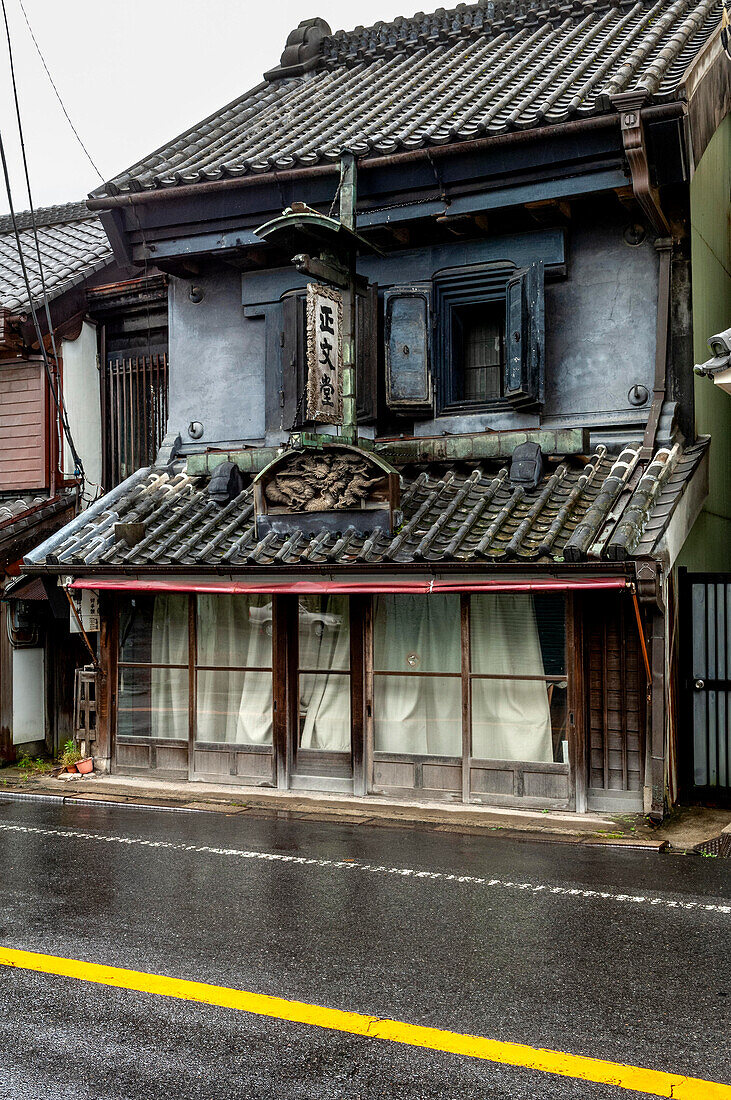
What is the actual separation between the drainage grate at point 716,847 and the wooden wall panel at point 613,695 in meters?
1.21

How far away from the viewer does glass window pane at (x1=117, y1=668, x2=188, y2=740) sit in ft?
44.3

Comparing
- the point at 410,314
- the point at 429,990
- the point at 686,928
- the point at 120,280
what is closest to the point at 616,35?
the point at 410,314

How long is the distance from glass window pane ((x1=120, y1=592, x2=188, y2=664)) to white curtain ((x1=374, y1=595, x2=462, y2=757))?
2.83 m

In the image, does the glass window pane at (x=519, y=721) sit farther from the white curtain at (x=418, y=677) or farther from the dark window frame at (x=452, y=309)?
the dark window frame at (x=452, y=309)

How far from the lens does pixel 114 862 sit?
9.26 meters

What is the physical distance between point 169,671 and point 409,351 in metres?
5.21

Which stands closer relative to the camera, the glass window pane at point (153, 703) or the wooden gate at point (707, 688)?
the wooden gate at point (707, 688)

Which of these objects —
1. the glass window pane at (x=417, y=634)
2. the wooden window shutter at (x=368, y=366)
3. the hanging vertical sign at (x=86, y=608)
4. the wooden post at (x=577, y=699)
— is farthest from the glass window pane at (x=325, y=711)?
the wooden window shutter at (x=368, y=366)

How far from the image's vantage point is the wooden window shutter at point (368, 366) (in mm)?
13430

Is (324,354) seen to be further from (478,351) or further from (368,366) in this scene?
(478,351)

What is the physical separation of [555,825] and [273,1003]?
17.5 feet

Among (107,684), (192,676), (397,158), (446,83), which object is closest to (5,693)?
(107,684)

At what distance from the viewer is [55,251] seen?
61.1 feet

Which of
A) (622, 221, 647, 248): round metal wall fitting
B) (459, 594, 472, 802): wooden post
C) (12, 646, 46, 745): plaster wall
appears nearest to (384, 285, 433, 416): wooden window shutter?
(622, 221, 647, 248): round metal wall fitting
